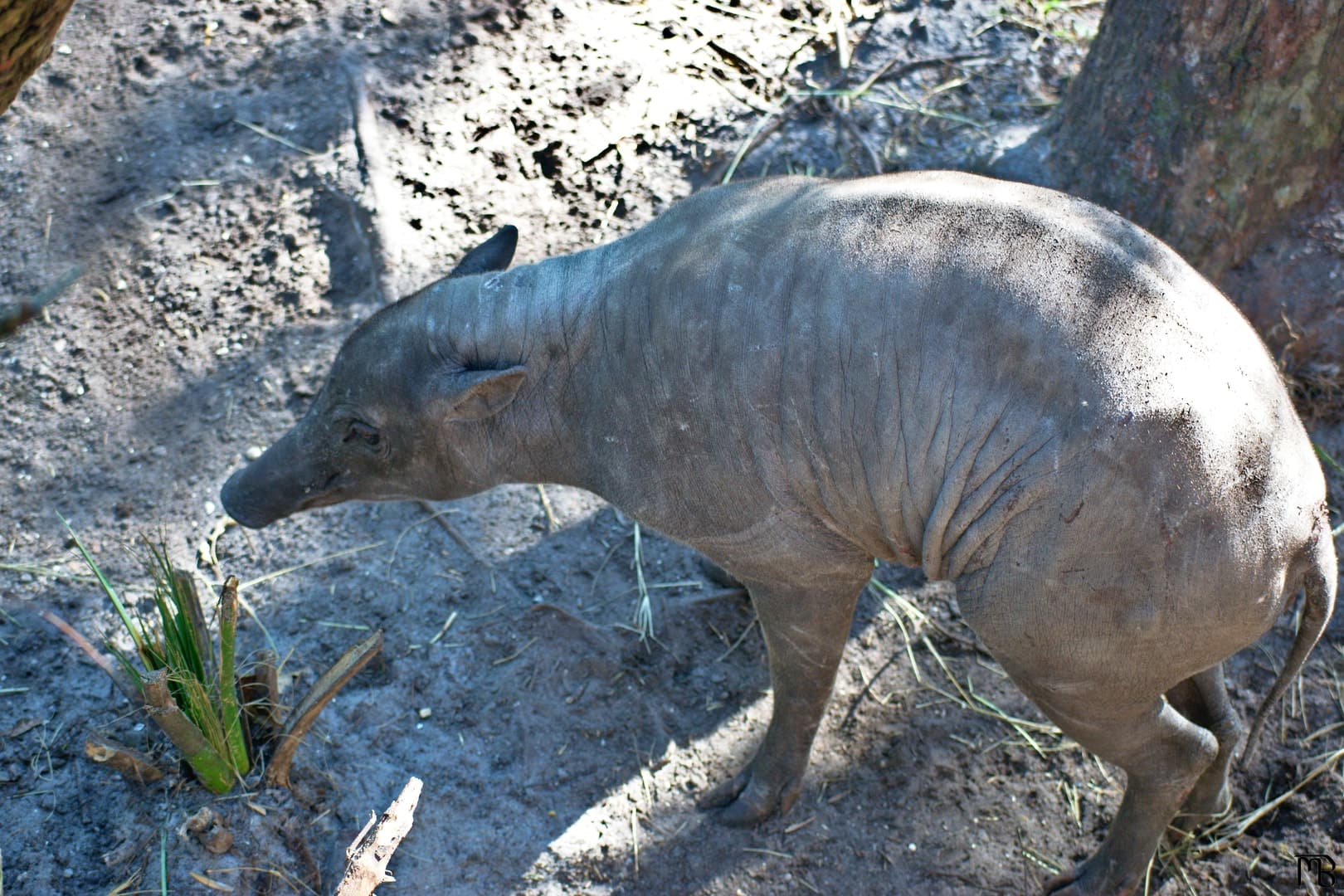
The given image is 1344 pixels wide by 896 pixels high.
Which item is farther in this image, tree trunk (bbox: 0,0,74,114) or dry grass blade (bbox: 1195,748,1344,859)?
dry grass blade (bbox: 1195,748,1344,859)

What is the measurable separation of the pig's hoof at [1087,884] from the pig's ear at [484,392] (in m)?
2.84

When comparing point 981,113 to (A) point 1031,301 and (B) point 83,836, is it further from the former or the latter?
(B) point 83,836

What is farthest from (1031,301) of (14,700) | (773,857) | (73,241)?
(73,241)

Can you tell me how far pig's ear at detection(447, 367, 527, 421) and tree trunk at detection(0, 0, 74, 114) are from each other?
5.36ft

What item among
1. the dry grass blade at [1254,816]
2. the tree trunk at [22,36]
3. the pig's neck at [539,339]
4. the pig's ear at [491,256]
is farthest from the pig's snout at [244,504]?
the dry grass blade at [1254,816]

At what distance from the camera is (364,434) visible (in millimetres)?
4578

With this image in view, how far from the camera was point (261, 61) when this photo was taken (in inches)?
272

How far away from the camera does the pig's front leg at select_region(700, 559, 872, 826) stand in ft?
14.0

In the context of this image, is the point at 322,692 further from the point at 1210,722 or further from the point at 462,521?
the point at 1210,722

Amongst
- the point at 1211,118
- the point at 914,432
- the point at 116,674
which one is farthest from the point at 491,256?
the point at 1211,118

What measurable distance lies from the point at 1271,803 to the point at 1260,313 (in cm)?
232

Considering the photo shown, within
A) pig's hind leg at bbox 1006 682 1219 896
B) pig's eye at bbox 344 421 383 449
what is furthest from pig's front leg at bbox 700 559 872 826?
pig's eye at bbox 344 421 383 449

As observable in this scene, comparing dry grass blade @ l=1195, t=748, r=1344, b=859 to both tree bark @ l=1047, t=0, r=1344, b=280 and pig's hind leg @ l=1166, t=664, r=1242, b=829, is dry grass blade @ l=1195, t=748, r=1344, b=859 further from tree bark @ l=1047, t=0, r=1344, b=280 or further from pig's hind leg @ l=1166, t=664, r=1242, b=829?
tree bark @ l=1047, t=0, r=1344, b=280

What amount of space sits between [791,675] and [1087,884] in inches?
55.8
